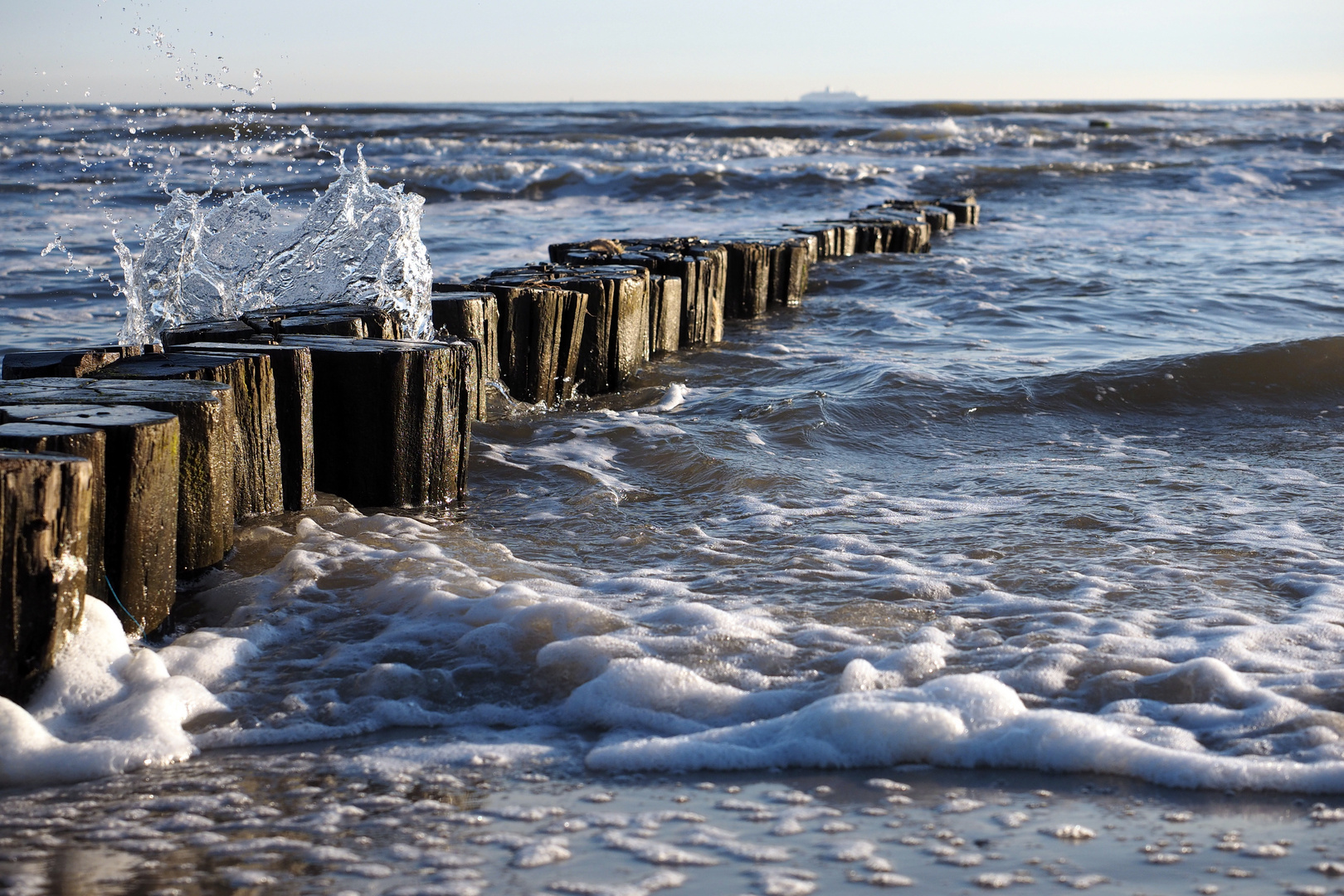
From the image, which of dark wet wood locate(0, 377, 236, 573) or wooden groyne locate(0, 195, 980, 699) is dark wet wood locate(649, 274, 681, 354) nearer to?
wooden groyne locate(0, 195, 980, 699)

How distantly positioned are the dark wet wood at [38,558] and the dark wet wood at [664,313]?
15.5 feet

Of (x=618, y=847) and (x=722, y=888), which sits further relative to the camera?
(x=618, y=847)

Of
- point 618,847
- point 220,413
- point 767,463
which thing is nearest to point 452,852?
point 618,847

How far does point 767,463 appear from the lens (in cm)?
523

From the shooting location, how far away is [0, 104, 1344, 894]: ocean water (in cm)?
220

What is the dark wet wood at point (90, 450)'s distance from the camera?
275 cm

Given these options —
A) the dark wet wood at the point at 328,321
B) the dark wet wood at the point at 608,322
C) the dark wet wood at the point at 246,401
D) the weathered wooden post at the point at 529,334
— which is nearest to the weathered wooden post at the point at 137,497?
the dark wet wood at the point at 246,401

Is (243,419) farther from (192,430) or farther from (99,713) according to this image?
(99,713)

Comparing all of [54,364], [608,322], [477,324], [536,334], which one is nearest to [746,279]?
[608,322]

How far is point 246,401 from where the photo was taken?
368 centimetres

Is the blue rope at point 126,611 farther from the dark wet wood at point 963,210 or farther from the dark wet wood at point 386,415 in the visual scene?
the dark wet wood at point 963,210

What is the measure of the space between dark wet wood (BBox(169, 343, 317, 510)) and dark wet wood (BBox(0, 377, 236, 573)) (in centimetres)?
37

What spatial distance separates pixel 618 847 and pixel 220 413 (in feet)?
6.26

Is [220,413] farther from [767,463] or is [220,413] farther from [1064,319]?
[1064,319]
